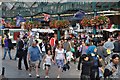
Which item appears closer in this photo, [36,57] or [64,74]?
[36,57]

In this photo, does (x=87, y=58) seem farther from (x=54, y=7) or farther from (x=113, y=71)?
(x=54, y=7)

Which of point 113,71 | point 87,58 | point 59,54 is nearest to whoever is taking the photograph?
point 113,71

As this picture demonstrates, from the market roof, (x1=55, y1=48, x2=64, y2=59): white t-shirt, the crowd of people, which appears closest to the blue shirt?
the crowd of people

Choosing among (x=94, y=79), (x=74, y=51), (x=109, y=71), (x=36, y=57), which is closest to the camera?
(x=109, y=71)

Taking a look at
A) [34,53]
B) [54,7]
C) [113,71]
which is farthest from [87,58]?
[54,7]

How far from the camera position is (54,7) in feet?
108

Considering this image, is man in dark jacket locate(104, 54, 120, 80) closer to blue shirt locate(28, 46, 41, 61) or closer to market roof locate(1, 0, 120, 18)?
blue shirt locate(28, 46, 41, 61)

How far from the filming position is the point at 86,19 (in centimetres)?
2588

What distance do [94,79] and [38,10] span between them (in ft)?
85.4

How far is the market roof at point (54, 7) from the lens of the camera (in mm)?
28312

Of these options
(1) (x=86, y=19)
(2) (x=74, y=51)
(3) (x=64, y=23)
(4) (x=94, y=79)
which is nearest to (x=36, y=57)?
(4) (x=94, y=79)

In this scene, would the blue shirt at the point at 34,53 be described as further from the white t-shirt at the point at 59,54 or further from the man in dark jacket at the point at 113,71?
the man in dark jacket at the point at 113,71

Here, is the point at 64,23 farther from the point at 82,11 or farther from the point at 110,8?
the point at 110,8

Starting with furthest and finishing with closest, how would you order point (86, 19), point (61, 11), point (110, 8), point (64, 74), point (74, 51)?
point (61, 11)
point (110, 8)
point (86, 19)
point (74, 51)
point (64, 74)
